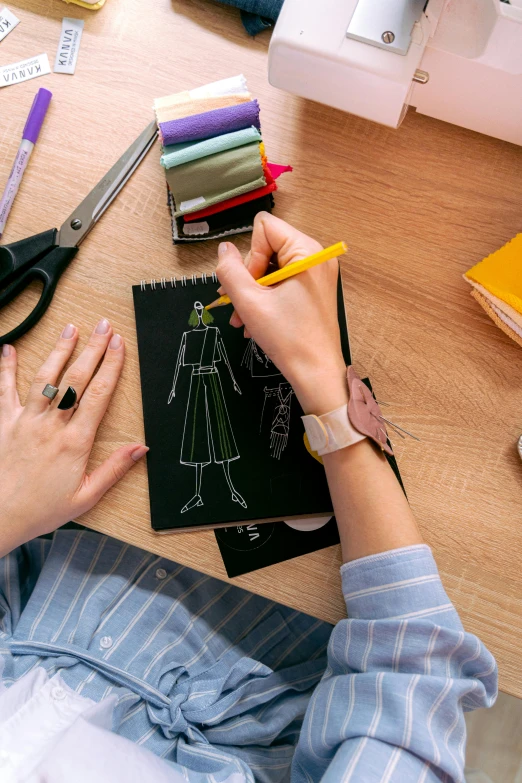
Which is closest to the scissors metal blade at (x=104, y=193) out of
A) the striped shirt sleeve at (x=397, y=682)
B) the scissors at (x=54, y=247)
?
the scissors at (x=54, y=247)

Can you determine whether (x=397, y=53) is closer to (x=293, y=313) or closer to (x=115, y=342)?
(x=293, y=313)

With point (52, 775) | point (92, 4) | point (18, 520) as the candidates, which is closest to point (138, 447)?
point (18, 520)

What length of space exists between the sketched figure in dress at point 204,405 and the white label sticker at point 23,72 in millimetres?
412

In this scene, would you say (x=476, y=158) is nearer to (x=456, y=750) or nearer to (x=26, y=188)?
(x=26, y=188)

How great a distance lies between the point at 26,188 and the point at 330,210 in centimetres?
43

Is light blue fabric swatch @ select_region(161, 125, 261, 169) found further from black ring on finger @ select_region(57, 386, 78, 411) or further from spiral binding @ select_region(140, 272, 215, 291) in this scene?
black ring on finger @ select_region(57, 386, 78, 411)

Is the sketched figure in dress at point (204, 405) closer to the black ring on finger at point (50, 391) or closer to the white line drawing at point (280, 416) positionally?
the white line drawing at point (280, 416)

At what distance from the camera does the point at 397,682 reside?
66cm

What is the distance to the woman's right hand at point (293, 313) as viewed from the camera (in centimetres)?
73

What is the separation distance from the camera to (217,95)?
816 mm

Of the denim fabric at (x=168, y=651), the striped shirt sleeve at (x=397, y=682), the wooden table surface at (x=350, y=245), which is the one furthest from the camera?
the denim fabric at (x=168, y=651)

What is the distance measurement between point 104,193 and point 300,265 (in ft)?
1.06

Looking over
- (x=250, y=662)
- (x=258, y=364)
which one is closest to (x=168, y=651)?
(x=250, y=662)

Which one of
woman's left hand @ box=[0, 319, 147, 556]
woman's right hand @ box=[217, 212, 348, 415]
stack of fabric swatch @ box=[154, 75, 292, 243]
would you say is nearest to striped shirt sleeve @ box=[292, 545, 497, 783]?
woman's right hand @ box=[217, 212, 348, 415]
